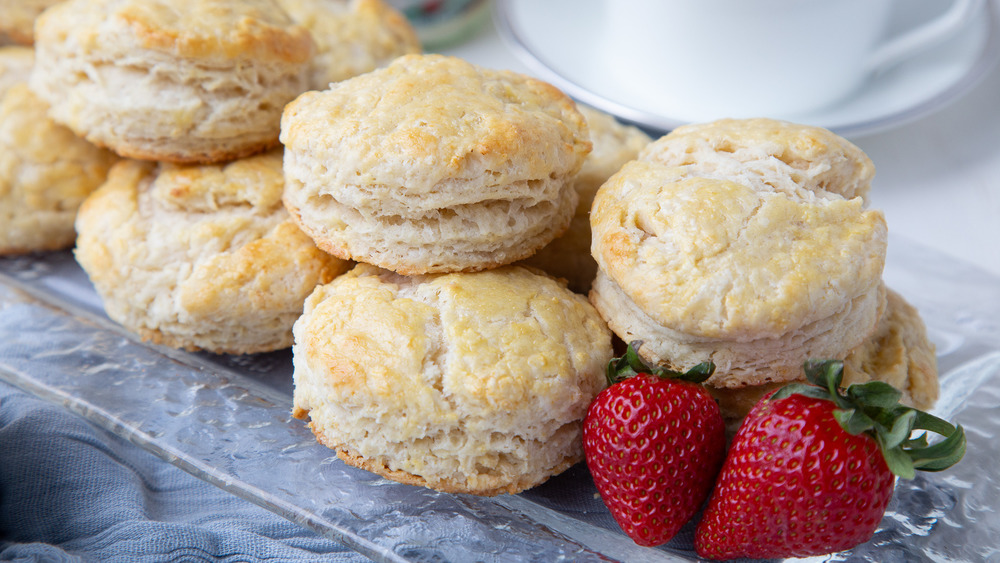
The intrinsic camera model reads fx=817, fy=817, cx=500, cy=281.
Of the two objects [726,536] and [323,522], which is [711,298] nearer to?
[726,536]

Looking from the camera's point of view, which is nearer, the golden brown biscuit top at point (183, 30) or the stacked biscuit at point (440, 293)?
the stacked biscuit at point (440, 293)

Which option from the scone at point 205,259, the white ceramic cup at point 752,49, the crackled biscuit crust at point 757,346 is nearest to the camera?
the crackled biscuit crust at point 757,346

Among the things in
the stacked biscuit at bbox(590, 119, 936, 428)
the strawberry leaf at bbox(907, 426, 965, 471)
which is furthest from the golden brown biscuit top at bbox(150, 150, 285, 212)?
the strawberry leaf at bbox(907, 426, 965, 471)

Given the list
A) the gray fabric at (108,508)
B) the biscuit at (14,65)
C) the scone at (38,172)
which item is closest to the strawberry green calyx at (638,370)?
the gray fabric at (108,508)

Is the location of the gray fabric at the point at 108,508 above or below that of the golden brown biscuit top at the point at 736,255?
below

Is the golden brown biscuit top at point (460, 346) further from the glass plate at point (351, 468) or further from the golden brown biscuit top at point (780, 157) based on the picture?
the golden brown biscuit top at point (780, 157)

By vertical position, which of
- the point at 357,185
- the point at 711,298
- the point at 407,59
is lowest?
the point at 711,298

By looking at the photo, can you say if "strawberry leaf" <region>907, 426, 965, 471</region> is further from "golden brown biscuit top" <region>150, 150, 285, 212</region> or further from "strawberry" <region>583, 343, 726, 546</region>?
"golden brown biscuit top" <region>150, 150, 285, 212</region>

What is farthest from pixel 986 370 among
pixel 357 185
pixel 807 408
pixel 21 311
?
pixel 21 311
